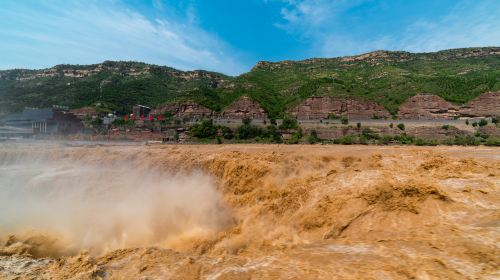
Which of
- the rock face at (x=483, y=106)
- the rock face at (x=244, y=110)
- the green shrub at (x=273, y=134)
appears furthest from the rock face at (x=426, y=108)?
the green shrub at (x=273, y=134)

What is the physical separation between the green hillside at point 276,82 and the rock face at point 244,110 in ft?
10.1

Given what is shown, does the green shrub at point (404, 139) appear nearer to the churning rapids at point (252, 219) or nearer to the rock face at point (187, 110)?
the churning rapids at point (252, 219)

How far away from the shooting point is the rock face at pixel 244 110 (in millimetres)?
66912

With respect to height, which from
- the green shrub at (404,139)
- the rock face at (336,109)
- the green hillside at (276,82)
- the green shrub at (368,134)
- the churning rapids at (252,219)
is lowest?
the churning rapids at (252,219)

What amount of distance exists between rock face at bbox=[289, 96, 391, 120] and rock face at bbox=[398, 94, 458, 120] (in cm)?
371

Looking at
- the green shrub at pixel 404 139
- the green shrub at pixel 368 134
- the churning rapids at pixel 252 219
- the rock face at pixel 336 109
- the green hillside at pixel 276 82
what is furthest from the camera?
the green hillside at pixel 276 82

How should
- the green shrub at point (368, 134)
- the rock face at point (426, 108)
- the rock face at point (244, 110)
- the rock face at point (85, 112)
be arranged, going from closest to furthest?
the green shrub at point (368, 134) < the rock face at point (426, 108) < the rock face at point (244, 110) < the rock face at point (85, 112)

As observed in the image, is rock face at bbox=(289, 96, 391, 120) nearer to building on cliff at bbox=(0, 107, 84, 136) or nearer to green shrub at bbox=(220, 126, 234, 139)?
green shrub at bbox=(220, 126, 234, 139)

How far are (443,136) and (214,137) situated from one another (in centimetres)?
3058

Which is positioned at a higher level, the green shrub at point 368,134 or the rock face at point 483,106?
the rock face at point 483,106

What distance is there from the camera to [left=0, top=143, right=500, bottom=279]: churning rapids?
22.2ft

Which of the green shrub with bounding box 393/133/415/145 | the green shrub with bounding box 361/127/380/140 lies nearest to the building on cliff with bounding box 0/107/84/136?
the green shrub with bounding box 361/127/380/140

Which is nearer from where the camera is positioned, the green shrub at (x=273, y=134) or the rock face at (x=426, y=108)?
the green shrub at (x=273, y=134)

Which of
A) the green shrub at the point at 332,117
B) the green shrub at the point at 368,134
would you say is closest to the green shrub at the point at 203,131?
the green shrub at the point at 368,134
